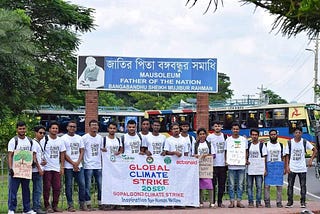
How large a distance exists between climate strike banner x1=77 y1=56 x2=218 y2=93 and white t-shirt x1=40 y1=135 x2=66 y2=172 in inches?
286

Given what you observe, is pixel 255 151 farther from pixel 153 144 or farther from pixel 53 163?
pixel 53 163

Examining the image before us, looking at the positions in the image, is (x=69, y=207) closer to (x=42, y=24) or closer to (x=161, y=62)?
(x=161, y=62)

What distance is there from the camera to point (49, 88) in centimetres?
3027

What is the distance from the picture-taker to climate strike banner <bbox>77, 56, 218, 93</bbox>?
62.2 ft

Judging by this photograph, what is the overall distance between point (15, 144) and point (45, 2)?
62.2 feet

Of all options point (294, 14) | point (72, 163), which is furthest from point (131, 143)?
point (294, 14)

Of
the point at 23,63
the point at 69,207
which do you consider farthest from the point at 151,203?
the point at 23,63

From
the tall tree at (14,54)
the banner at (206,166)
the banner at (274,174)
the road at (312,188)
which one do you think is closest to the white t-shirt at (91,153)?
the tall tree at (14,54)

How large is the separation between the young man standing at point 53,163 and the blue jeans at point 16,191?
1.55 ft

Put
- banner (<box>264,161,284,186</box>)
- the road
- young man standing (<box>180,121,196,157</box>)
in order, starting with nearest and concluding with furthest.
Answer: young man standing (<box>180,121,196,157</box>) < banner (<box>264,161,284,186</box>) < the road

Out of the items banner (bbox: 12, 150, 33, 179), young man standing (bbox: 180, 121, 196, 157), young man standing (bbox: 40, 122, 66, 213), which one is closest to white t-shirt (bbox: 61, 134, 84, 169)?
young man standing (bbox: 40, 122, 66, 213)

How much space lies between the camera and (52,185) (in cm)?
1188

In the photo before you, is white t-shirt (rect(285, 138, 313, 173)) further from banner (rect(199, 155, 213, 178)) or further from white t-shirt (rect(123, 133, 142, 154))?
white t-shirt (rect(123, 133, 142, 154))

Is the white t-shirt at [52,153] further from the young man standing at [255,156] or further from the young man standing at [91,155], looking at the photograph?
the young man standing at [255,156]
